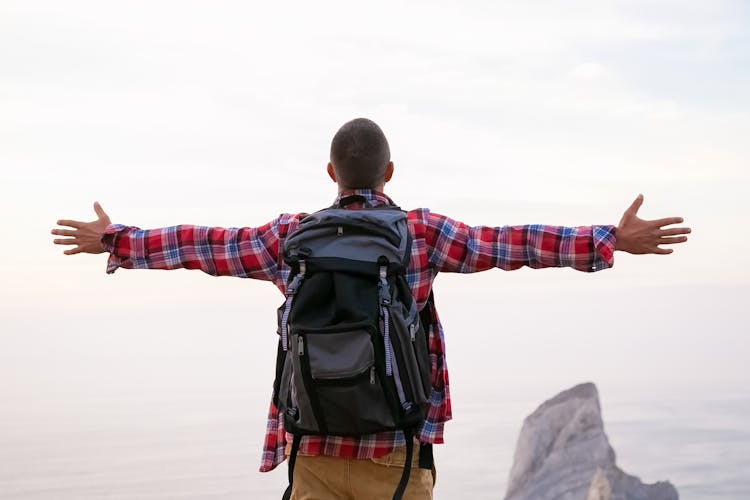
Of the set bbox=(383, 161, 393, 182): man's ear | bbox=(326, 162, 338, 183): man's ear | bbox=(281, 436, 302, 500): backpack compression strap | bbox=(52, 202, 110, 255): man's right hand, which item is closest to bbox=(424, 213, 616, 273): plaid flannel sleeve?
bbox=(383, 161, 393, 182): man's ear

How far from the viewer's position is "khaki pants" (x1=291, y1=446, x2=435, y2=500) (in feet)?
14.4

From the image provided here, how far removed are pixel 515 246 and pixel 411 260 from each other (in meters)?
0.57

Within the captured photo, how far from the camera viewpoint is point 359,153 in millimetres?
4559

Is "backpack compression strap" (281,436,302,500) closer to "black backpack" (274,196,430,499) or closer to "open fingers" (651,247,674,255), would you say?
"black backpack" (274,196,430,499)

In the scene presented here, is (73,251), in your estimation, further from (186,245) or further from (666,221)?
(666,221)

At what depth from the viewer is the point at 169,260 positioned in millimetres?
4988

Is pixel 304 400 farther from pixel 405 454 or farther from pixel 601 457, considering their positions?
pixel 601 457

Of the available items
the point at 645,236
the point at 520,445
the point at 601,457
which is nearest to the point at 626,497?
the point at 601,457

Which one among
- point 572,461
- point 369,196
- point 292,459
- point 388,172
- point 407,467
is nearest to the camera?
point 407,467

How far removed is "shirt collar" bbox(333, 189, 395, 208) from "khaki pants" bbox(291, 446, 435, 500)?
1.29 m

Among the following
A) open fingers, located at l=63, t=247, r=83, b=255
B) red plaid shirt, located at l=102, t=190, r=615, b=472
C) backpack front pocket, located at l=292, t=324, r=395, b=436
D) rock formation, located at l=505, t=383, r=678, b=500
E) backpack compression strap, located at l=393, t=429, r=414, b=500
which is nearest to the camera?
backpack front pocket, located at l=292, t=324, r=395, b=436

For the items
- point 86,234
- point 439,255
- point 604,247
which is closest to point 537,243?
point 604,247

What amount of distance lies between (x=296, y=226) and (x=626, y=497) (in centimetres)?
1241

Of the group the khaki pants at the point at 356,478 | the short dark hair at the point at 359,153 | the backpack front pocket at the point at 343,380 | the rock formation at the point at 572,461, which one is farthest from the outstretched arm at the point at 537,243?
the rock formation at the point at 572,461
